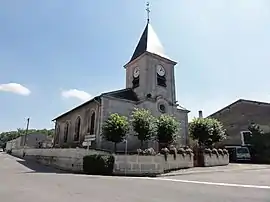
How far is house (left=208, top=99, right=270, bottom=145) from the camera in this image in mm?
32531

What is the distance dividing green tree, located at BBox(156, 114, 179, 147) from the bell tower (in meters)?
4.84

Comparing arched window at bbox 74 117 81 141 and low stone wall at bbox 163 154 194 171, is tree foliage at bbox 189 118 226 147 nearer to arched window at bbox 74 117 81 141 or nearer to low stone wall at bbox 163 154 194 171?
low stone wall at bbox 163 154 194 171

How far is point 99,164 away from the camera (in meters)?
17.5

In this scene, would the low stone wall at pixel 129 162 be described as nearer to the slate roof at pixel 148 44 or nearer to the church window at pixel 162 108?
the church window at pixel 162 108

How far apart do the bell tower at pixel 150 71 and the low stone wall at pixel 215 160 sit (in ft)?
26.0

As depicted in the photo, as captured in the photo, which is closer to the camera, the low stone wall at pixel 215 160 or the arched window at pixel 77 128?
the low stone wall at pixel 215 160

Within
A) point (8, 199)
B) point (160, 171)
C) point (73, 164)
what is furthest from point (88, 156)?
point (8, 199)

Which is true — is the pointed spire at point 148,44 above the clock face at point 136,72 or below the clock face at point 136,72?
above

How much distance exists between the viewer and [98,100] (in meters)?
25.3

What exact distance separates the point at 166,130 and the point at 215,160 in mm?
5085

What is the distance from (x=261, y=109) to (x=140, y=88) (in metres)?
16.1

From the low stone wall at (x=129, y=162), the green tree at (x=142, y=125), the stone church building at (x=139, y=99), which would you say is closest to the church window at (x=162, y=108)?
the stone church building at (x=139, y=99)

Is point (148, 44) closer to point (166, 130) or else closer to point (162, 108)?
point (162, 108)

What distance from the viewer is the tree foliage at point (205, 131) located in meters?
24.6
